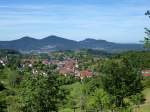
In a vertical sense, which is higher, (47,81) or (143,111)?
(47,81)

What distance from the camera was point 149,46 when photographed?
12953 millimetres

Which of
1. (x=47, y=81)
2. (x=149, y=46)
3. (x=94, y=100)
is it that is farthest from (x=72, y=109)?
(x=149, y=46)

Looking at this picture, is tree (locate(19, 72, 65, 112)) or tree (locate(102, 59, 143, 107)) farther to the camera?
tree (locate(102, 59, 143, 107))

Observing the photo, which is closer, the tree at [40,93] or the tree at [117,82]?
the tree at [40,93]

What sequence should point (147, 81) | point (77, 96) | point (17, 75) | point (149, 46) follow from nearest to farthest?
point (149, 46), point (77, 96), point (147, 81), point (17, 75)

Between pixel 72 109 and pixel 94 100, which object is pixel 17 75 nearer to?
Answer: pixel 72 109

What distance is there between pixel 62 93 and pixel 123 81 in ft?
69.3

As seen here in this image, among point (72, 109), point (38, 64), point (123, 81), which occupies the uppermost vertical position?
point (38, 64)

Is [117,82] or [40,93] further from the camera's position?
[117,82]

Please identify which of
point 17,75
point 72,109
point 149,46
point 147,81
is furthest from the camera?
point 17,75

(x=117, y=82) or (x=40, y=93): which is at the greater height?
(x=40, y=93)

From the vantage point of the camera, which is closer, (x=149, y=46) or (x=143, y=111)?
(x=149, y=46)

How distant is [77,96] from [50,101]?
4597 centimetres

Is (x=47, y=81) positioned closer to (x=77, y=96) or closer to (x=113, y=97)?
(x=113, y=97)
